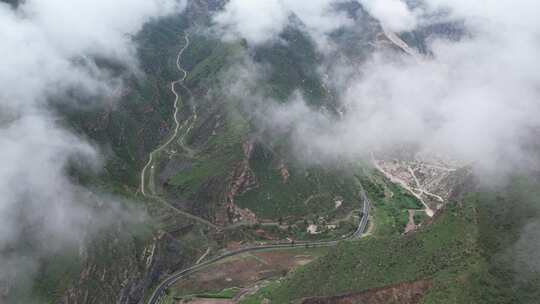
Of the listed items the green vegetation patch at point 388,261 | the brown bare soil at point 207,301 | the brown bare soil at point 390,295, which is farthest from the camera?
the brown bare soil at point 207,301

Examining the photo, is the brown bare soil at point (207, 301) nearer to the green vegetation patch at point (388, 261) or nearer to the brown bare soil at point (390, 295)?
the green vegetation patch at point (388, 261)

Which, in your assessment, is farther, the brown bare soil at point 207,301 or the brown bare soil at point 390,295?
the brown bare soil at point 207,301

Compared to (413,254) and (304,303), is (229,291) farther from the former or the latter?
(413,254)

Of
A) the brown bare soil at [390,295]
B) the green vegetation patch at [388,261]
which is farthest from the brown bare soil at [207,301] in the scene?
the brown bare soil at [390,295]

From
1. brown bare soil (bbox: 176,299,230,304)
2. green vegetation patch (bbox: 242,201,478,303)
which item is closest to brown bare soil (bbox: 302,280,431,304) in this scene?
green vegetation patch (bbox: 242,201,478,303)

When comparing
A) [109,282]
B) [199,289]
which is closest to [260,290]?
[199,289]

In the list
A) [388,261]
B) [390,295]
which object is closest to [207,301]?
[388,261]

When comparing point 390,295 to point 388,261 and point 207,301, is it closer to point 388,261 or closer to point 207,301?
point 388,261

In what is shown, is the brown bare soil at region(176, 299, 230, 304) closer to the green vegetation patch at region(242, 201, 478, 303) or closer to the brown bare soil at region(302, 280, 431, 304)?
the green vegetation patch at region(242, 201, 478, 303)

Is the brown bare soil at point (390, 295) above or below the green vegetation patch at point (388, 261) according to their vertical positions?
below
